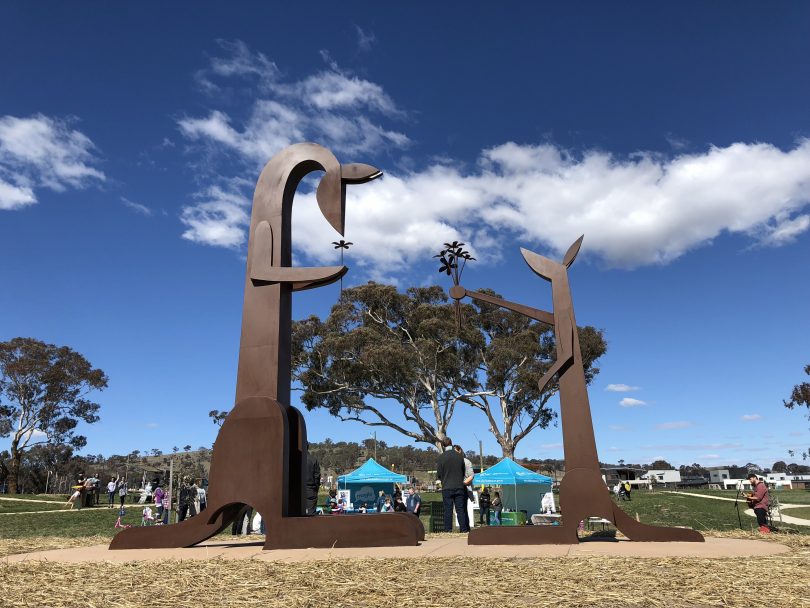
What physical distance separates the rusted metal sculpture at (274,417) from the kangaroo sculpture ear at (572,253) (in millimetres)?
2722

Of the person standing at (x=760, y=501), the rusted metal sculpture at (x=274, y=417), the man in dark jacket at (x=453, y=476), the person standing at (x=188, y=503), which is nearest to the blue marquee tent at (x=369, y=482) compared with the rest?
the person standing at (x=188, y=503)

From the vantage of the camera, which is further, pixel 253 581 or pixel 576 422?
pixel 576 422

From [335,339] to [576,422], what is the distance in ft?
71.3

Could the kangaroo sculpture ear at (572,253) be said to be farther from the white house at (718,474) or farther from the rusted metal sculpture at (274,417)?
the white house at (718,474)

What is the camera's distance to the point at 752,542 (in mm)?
6293

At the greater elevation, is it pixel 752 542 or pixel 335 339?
pixel 335 339

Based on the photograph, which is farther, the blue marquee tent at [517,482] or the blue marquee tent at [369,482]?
the blue marquee tent at [369,482]

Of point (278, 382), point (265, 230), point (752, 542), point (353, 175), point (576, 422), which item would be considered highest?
point (353, 175)

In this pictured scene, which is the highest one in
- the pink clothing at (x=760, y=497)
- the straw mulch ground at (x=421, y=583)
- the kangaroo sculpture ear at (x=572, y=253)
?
the kangaroo sculpture ear at (x=572, y=253)

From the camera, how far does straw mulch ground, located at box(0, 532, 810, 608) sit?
3256 mm

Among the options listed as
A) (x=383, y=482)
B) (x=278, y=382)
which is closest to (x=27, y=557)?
(x=278, y=382)

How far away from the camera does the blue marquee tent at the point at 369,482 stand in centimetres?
1984

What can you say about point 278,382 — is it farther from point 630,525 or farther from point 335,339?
point 335,339

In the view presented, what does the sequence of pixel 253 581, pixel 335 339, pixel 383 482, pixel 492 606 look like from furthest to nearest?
pixel 335 339 → pixel 383 482 → pixel 253 581 → pixel 492 606
